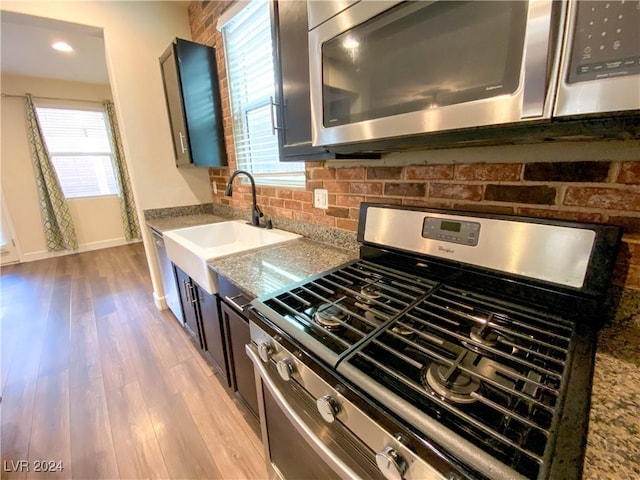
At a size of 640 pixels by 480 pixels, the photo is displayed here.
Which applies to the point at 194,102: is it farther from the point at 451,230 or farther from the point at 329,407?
the point at 329,407

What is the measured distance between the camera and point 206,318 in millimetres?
1528

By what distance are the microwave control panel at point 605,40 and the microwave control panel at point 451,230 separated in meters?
0.45

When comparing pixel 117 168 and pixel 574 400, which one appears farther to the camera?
pixel 117 168

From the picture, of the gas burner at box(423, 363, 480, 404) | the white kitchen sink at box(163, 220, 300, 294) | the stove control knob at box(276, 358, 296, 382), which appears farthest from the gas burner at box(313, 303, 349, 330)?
the white kitchen sink at box(163, 220, 300, 294)

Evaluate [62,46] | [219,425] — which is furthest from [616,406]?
[62,46]

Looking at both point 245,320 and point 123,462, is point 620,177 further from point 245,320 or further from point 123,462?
point 123,462

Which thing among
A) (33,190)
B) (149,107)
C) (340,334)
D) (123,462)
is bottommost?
(123,462)

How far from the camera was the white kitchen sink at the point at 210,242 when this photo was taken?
4.32ft

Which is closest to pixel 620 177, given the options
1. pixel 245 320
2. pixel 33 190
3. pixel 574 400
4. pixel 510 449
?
pixel 574 400

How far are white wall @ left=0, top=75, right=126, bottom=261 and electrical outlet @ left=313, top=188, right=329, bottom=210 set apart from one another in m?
4.94

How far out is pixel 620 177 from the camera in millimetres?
636

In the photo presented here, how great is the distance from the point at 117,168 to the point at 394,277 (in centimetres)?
536

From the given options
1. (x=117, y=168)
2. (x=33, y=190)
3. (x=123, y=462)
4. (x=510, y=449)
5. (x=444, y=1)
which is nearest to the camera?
(x=510, y=449)

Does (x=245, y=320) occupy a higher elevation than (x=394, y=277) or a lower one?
lower
